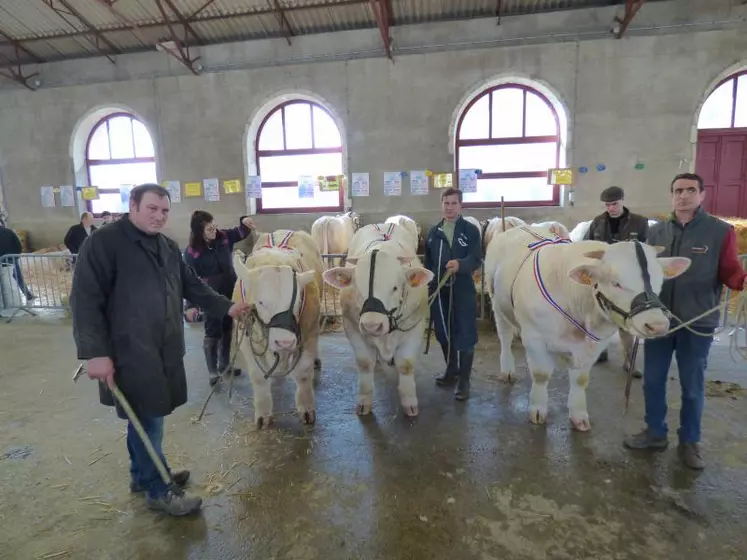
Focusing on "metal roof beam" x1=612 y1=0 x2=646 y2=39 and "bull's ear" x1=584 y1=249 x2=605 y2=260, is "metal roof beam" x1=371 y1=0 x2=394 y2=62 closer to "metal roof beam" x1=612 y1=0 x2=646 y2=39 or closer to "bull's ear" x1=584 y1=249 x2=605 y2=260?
"metal roof beam" x1=612 y1=0 x2=646 y2=39

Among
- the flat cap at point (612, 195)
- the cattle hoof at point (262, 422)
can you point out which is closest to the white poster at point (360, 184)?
the flat cap at point (612, 195)

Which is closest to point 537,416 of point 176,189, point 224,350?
point 224,350

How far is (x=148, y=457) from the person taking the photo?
8.07 feet

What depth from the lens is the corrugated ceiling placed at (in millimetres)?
9211

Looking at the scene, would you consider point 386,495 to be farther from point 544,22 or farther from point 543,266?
point 544,22

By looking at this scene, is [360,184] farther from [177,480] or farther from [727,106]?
[177,480]

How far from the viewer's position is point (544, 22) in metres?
9.15

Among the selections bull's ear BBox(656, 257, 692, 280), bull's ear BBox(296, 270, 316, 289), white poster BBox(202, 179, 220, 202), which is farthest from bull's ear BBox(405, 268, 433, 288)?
white poster BBox(202, 179, 220, 202)

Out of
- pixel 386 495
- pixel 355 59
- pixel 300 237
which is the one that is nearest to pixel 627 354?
pixel 386 495

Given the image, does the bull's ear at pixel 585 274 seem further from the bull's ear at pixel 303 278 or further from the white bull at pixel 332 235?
the white bull at pixel 332 235

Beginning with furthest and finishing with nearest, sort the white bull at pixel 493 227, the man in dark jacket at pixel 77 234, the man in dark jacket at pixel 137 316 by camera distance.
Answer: the man in dark jacket at pixel 77 234 → the white bull at pixel 493 227 → the man in dark jacket at pixel 137 316

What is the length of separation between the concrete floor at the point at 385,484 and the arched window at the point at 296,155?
752cm

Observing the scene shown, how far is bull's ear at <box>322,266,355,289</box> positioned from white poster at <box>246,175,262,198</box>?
811 cm

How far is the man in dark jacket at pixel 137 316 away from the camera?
7.03 ft
